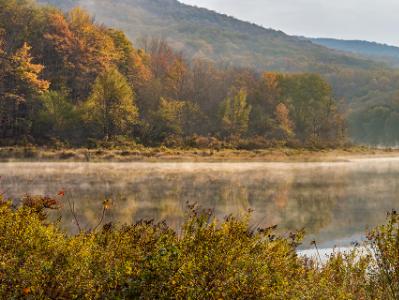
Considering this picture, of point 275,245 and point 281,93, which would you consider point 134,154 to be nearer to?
point 275,245

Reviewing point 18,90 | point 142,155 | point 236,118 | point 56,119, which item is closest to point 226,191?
point 142,155

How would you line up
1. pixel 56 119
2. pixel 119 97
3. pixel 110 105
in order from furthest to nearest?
1. pixel 110 105
2. pixel 119 97
3. pixel 56 119

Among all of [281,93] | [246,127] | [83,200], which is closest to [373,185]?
[83,200]

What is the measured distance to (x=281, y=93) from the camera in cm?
8981

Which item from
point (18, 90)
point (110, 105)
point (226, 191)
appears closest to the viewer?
point (226, 191)

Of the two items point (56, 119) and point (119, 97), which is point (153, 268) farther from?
point (119, 97)

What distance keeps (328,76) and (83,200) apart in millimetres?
184334

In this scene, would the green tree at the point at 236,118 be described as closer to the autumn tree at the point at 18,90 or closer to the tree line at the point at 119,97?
the tree line at the point at 119,97

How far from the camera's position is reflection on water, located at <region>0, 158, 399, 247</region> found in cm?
1914

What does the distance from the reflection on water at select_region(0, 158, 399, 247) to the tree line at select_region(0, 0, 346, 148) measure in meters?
19.6

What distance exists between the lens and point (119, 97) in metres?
60.0

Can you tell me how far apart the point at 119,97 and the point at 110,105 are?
1.38m

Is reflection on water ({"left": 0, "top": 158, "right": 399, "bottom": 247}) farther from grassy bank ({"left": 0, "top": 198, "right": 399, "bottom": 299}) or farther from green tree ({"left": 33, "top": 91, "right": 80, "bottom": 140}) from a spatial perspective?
green tree ({"left": 33, "top": 91, "right": 80, "bottom": 140})

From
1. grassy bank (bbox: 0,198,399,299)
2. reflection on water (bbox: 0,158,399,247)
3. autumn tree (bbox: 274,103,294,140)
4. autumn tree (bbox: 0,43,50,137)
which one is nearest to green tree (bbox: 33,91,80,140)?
autumn tree (bbox: 0,43,50,137)
